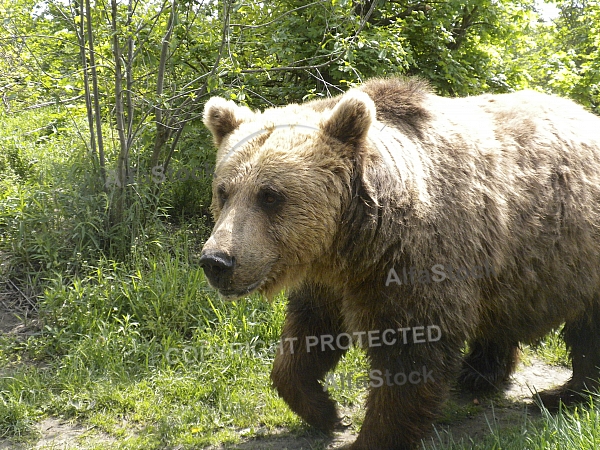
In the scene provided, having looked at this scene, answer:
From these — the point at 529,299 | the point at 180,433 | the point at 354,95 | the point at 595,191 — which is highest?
the point at 354,95

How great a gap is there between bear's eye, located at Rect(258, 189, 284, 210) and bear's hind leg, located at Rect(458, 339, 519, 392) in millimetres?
2324

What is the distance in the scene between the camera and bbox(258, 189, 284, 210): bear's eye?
323 centimetres

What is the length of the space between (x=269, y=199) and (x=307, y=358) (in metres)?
1.28

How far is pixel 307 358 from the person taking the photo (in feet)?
13.4

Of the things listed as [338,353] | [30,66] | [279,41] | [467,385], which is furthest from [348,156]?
[30,66]

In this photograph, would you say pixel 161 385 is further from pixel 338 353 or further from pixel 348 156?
pixel 348 156

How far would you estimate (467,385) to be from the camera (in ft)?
16.3

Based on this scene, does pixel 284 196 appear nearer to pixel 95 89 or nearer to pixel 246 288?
pixel 246 288

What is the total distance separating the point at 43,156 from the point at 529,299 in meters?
5.42
